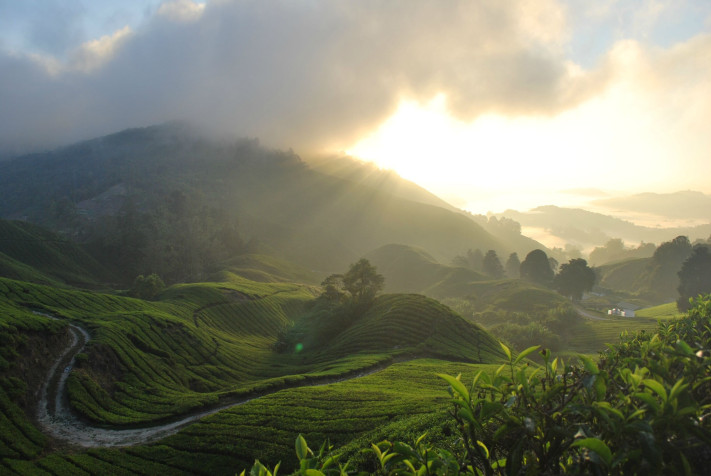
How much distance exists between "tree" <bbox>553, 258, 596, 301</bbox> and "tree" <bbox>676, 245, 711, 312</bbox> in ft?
96.8

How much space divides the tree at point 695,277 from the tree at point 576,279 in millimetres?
29515

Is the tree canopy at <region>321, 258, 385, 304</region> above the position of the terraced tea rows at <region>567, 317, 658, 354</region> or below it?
above

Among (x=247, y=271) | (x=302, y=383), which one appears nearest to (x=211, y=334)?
(x=302, y=383)

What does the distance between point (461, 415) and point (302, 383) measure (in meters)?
41.2

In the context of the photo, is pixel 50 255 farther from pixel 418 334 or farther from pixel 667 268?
pixel 667 268

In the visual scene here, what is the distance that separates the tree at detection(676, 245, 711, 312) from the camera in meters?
110

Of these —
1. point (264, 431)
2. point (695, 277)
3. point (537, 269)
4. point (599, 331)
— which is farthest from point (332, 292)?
point (537, 269)

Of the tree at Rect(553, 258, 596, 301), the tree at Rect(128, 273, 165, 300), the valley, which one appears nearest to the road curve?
the valley

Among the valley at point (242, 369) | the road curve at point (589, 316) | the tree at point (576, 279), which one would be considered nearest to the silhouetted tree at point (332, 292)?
the valley at point (242, 369)

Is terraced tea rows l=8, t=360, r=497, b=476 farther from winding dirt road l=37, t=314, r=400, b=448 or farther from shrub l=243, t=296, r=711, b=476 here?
shrub l=243, t=296, r=711, b=476

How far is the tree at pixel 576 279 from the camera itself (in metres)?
143

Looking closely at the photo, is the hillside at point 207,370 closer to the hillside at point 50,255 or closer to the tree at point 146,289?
the tree at point 146,289

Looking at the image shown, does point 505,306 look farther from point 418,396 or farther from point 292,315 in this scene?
point 418,396

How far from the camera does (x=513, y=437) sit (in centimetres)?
509
